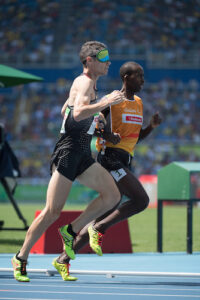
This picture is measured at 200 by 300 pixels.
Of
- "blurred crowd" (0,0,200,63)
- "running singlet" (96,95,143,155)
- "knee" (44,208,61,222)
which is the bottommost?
"knee" (44,208,61,222)

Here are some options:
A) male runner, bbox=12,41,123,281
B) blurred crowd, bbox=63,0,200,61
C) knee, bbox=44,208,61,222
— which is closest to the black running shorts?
male runner, bbox=12,41,123,281

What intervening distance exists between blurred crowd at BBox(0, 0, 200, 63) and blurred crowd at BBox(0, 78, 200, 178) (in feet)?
5.48

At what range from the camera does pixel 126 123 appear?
6.53m

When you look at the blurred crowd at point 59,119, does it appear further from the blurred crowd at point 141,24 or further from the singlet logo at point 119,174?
the singlet logo at point 119,174

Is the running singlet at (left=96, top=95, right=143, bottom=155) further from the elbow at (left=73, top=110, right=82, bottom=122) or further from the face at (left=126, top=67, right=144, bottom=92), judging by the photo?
the elbow at (left=73, top=110, right=82, bottom=122)

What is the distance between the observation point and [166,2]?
118ft

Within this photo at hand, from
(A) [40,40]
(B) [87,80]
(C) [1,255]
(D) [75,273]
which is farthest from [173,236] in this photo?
(A) [40,40]

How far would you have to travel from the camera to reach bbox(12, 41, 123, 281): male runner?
5641 millimetres

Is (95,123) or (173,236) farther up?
(95,123)

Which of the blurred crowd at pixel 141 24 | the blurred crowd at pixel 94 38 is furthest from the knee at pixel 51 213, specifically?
the blurred crowd at pixel 141 24

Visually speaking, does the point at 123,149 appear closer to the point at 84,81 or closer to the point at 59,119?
the point at 84,81

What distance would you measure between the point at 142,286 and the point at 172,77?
2645 centimetres

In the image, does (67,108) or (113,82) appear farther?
(113,82)

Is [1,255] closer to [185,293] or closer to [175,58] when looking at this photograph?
[185,293]
